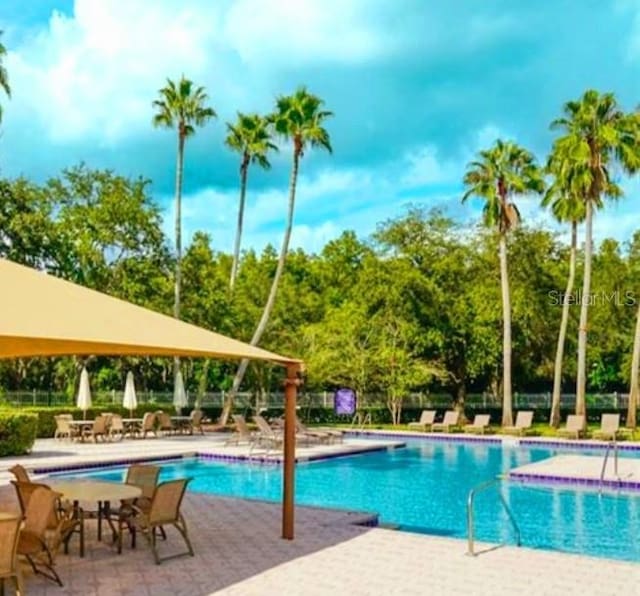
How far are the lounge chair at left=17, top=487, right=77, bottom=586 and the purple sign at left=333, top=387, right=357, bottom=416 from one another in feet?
78.6

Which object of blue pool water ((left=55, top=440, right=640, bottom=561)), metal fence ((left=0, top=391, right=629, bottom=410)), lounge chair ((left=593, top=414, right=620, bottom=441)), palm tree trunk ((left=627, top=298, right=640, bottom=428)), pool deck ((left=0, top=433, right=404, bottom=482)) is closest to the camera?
blue pool water ((left=55, top=440, right=640, bottom=561))

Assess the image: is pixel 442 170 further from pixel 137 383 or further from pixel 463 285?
pixel 137 383

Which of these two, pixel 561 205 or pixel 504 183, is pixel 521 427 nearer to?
pixel 561 205

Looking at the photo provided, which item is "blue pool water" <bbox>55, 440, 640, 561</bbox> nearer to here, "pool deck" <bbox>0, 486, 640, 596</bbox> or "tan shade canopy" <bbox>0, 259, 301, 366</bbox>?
"pool deck" <bbox>0, 486, 640, 596</bbox>

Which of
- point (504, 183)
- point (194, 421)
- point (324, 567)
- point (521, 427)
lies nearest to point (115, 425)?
point (194, 421)

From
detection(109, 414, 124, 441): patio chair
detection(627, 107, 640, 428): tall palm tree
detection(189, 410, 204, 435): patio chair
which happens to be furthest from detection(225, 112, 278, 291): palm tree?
detection(627, 107, 640, 428): tall palm tree

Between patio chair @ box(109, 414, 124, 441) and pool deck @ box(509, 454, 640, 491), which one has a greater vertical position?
patio chair @ box(109, 414, 124, 441)

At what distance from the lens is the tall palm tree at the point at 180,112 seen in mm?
29547

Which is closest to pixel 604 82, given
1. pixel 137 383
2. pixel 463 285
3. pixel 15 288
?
pixel 463 285

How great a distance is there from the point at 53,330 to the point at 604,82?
82.5 feet

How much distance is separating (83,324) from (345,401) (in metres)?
24.9

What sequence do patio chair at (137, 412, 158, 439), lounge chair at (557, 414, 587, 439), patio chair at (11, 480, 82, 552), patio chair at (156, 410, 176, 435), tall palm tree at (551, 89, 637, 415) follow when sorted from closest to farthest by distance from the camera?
patio chair at (11, 480, 82, 552)
patio chair at (137, 412, 158, 439)
lounge chair at (557, 414, 587, 439)
patio chair at (156, 410, 176, 435)
tall palm tree at (551, 89, 637, 415)

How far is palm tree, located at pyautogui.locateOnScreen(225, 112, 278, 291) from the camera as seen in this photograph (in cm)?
3048

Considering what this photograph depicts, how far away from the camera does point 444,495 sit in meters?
14.9
